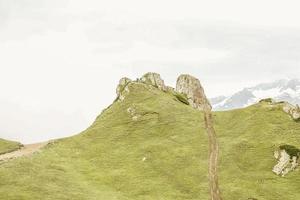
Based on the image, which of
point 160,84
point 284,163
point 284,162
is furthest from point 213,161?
point 160,84

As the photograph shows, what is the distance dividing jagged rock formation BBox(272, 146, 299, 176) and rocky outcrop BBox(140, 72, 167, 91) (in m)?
49.7

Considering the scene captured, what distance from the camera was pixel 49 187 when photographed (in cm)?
→ 6662

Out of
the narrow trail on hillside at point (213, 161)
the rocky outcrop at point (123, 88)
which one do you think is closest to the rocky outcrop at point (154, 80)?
the rocky outcrop at point (123, 88)

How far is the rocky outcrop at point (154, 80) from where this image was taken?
125 meters

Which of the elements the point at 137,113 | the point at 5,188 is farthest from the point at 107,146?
the point at 5,188

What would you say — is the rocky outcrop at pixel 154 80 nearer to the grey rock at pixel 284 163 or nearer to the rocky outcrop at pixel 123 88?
the rocky outcrop at pixel 123 88

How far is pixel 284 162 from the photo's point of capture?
77.9 meters

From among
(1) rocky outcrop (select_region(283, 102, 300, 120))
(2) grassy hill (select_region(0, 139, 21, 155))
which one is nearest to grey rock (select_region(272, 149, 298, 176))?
(1) rocky outcrop (select_region(283, 102, 300, 120))

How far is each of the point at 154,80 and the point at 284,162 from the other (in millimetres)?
55092

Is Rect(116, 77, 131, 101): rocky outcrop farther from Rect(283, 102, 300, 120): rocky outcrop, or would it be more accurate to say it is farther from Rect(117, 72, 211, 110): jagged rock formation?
Rect(283, 102, 300, 120): rocky outcrop

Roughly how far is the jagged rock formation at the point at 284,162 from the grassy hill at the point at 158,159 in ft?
3.77

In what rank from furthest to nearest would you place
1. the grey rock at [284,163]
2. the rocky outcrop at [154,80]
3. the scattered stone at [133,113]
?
the rocky outcrop at [154,80] < the scattered stone at [133,113] < the grey rock at [284,163]

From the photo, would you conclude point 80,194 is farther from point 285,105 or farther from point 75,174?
point 285,105

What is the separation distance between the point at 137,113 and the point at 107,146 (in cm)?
1450
